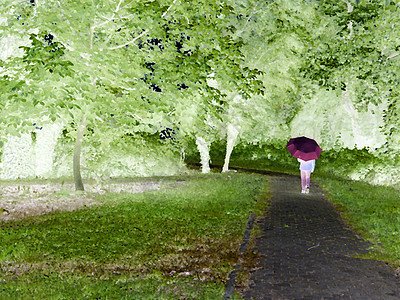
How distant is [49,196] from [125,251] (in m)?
7.77

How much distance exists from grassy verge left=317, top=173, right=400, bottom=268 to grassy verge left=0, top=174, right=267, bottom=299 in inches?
106

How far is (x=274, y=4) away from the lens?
27125mm

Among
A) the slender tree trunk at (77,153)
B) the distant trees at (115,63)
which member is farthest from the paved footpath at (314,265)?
the slender tree trunk at (77,153)

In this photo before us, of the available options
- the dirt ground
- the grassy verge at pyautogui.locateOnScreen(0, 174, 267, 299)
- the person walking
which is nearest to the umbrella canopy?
the person walking

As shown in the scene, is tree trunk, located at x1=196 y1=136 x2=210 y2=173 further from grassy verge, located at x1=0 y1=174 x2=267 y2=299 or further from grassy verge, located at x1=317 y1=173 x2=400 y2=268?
grassy verge, located at x1=0 y1=174 x2=267 y2=299

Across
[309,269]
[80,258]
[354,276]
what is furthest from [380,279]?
[80,258]

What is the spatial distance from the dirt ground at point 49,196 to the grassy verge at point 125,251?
76 cm

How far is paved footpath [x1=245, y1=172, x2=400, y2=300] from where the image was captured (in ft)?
23.0

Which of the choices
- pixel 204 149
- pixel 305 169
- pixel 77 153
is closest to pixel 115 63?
pixel 77 153

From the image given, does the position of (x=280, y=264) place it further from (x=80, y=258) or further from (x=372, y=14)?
(x=372, y=14)

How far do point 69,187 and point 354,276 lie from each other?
1323 cm

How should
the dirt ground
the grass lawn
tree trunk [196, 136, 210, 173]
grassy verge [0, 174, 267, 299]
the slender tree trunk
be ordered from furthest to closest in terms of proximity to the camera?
tree trunk [196, 136, 210, 173], the slender tree trunk, the dirt ground, the grass lawn, grassy verge [0, 174, 267, 299]

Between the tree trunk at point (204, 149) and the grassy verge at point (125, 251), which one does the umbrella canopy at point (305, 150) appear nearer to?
the grassy verge at point (125, 251)

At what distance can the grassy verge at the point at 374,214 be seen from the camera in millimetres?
9898
